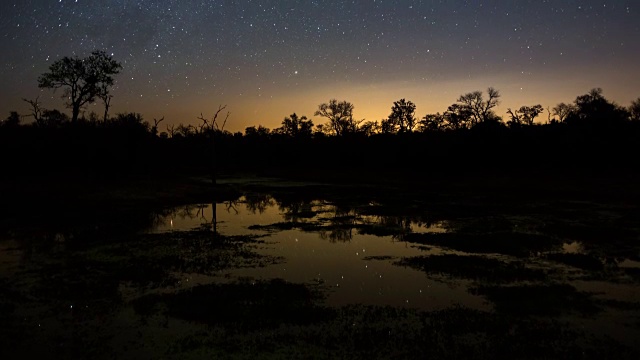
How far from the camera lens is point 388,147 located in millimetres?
96875

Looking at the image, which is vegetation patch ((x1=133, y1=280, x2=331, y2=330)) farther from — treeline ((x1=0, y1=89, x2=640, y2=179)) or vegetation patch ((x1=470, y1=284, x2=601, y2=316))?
treeline ((x1=0, y1=89, x2=640, y2=179))

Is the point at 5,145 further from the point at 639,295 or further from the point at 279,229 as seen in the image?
the point at 639,295

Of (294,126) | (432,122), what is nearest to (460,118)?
(432,122)

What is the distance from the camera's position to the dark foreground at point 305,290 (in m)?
11.0

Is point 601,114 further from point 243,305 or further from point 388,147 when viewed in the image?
point 243,305

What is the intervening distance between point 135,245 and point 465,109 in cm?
9887

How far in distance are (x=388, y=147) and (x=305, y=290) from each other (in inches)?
3285

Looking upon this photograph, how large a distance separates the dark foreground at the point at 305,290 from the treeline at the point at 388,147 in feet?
76.0

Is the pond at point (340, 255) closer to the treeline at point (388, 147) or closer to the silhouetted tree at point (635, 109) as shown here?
the treeline at point (388, 147)

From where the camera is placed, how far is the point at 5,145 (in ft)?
163

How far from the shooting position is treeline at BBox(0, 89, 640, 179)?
55.9 metres

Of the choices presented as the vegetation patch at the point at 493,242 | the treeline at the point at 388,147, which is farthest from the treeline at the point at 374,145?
the vegetation patch at the point at 493,242

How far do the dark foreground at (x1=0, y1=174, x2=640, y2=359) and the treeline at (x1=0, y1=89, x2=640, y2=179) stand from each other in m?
23.2

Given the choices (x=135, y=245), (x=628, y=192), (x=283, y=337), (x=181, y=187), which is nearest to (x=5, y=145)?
(x=181, y=187)
